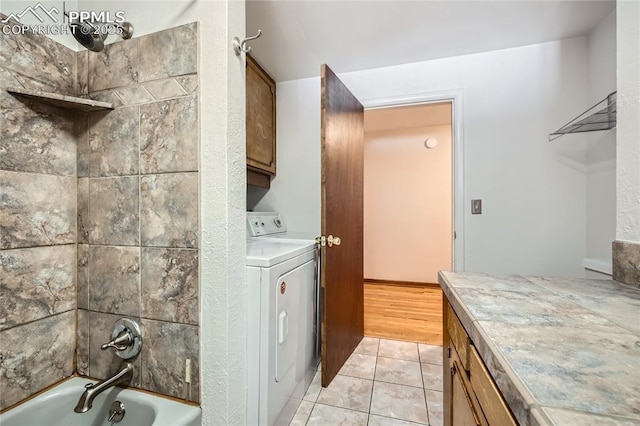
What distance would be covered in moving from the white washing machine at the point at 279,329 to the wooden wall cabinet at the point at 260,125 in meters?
0.72

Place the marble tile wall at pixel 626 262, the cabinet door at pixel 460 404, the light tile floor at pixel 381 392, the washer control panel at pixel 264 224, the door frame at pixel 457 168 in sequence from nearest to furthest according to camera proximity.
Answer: the cabinet door at pixel 460 404 → the marble tile wall at pixel 626 262 → the light tile floor at pixel 381 392 → the washer control panel at pixel 264 224 → the door frame at pixel 457 168

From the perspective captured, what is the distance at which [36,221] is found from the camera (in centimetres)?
112

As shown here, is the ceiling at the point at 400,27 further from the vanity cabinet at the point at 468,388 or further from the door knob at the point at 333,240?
the vanity cabinet at the point at 468,388

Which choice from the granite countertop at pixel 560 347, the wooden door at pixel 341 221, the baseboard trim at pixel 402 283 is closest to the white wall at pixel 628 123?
the granite countertop at pixel 560 347

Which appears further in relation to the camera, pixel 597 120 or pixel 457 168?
pixel 457 168

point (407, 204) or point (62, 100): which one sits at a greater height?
point (62, 100)

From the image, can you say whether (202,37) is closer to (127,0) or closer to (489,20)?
(127,0)

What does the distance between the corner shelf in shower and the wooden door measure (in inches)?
43.2

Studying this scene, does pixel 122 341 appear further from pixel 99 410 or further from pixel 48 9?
pixel 48 9

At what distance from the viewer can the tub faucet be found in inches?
39.1

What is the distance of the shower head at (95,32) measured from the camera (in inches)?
42.8

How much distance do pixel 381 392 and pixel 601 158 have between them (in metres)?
2.03

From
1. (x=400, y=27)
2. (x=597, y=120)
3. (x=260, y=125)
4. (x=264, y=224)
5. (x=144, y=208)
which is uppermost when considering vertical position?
(x=400, y=27)

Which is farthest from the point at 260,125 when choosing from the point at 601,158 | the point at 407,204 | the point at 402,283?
the point at 402,283
